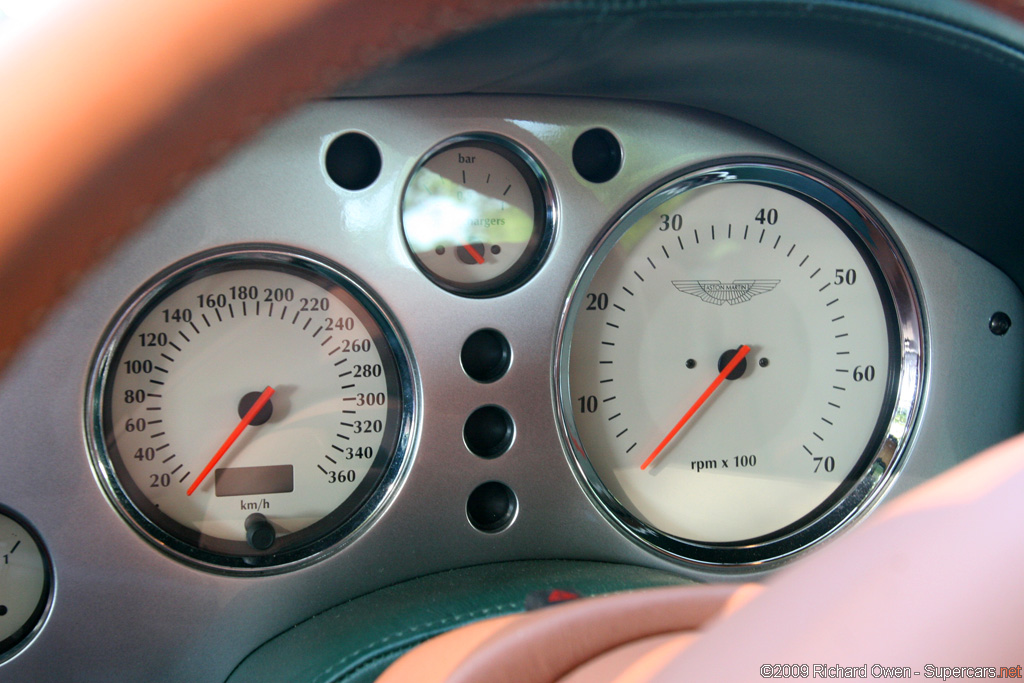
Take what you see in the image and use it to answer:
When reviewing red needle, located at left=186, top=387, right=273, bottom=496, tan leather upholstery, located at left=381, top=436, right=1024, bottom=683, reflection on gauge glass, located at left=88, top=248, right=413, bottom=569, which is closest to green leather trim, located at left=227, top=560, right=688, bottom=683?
reflection on gauge glass, located at left=88, top=248, right=413, bottom=569

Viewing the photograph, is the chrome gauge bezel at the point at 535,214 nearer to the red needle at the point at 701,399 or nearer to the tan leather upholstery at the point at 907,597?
the red needle at the point at 701,399

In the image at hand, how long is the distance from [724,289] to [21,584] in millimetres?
1237

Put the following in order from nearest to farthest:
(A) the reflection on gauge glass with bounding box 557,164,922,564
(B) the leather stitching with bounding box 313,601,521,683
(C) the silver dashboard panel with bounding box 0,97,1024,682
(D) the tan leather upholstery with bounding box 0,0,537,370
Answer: (D) the tan leather upholstery with bounding box 0,0,537,370 → (B) the leather stitching with bounding box 313,601,521,683 → (C) the silver dashboard panel with bounding box 0,97,1024,682 → (A) the reflection on gauge glass with bounding box 557,164,922,564

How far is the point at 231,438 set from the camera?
1.29 meters

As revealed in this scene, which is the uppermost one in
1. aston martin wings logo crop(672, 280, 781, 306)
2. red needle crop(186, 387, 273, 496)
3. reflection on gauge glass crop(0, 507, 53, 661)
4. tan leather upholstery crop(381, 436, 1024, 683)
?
aston martin wings logo crop(672, 280, 781, 306)

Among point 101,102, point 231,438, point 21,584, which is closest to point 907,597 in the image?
point 101,102

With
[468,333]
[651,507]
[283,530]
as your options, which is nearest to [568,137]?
[468,333]

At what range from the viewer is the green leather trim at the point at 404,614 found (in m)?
1.05

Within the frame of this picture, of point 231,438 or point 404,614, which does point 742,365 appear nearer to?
point 404,614

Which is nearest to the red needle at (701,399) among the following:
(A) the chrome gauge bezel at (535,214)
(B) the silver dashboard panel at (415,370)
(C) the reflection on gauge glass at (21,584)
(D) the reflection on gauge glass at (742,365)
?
(D) the reflection on gauge glass at (742,365)

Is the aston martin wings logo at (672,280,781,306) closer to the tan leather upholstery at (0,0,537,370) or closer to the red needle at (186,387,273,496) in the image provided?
the red needle at (186,387,273,496)

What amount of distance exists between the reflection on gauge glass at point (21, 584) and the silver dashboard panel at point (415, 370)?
→ 0.03m

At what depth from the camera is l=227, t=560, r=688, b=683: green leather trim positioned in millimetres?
1048

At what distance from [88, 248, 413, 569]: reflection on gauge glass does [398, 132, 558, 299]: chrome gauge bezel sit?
13 cm
